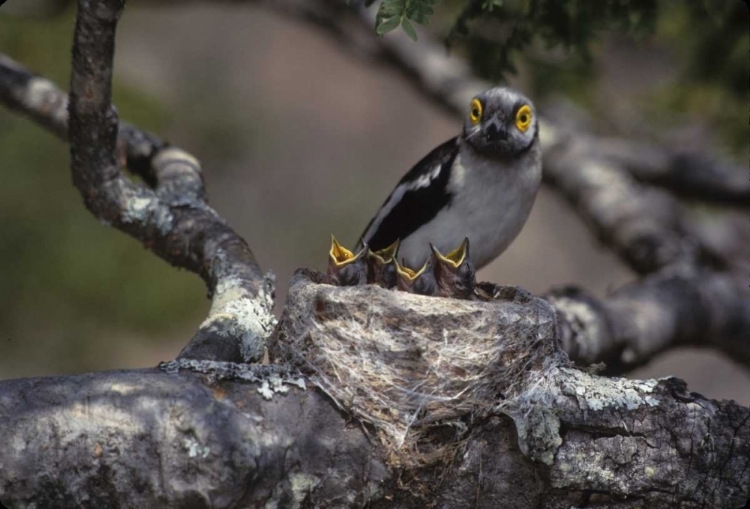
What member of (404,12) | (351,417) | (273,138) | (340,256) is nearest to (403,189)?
(340,256)

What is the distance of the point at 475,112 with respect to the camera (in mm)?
5488

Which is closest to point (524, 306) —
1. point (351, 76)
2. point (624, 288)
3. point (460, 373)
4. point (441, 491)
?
point (460, 373)

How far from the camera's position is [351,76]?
18391 mm

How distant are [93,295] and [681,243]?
4.80 m

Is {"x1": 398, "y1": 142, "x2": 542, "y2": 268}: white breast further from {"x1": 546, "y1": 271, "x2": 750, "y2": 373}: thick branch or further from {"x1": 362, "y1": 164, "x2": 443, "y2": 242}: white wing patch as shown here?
{"x1": 546, "y1": 271, "x2": 750, "y2": 373}: thick branch

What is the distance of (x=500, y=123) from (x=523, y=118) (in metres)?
0.22

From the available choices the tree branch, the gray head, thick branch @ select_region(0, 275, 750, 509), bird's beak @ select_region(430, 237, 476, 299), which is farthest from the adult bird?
thick branch @ select_region(0, 275, 750, 509)

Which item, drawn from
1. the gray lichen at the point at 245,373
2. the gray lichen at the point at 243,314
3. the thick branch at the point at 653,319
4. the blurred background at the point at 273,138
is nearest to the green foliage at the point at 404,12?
the blurred background at the point at 273,138

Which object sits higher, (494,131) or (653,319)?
(494,131)

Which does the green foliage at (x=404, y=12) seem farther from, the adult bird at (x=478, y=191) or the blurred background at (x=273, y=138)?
the adult bird at (x=478, y=191)

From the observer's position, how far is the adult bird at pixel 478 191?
5.30 m

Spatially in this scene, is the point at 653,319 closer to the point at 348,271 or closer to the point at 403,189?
the point at 403,189

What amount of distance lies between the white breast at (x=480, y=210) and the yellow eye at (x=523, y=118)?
191 millimetres

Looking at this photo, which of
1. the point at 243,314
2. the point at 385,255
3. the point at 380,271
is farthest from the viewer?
the point at 385,255
